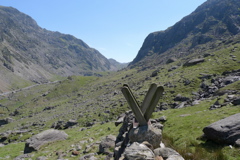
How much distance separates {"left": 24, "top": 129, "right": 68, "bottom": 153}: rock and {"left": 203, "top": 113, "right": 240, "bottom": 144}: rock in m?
24.1

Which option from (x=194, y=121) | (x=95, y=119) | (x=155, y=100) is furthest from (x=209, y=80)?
(x=155, y=100)

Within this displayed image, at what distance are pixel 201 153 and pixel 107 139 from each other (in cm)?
1070

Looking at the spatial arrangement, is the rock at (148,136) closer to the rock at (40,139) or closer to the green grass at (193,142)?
the green grass at (193,142)

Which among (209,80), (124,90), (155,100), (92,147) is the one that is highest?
(124,90)

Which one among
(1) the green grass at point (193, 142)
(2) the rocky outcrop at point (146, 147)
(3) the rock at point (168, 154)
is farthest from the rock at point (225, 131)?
(3) the rock at point (168, 154)

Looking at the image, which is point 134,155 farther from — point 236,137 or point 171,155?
point 236,137

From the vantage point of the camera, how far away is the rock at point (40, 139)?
27.4m

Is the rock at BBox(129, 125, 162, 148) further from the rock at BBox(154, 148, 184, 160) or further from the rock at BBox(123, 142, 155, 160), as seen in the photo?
the rock at BBox(123, 142, 155, 160)

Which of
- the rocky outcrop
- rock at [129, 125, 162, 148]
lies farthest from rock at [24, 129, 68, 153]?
rock at [129, 125, 162, 148]

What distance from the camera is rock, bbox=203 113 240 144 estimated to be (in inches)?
468

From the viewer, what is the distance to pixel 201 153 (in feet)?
36.4

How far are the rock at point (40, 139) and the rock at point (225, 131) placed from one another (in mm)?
24071

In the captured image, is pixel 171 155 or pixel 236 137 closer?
pixel 171 155

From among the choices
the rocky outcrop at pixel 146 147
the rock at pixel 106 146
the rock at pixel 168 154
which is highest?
the rocky outcrop at pixel 146 147
